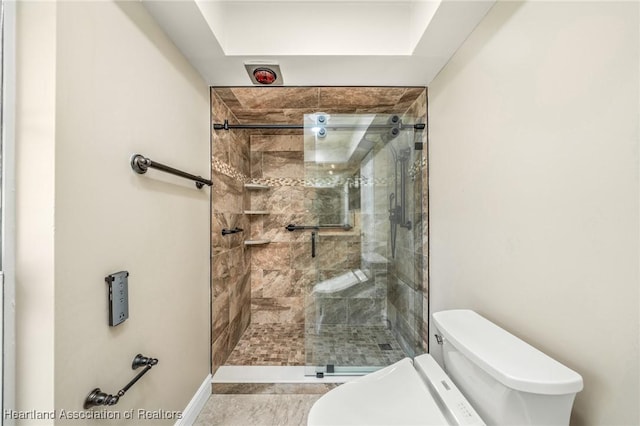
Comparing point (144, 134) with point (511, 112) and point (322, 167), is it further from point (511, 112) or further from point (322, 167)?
point (511, 112)

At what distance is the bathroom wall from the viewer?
1855mm

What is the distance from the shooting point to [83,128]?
0.80 meters

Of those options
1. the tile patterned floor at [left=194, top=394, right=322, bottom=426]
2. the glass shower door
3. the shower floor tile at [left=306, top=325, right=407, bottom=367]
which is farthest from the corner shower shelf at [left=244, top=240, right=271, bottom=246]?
the tile patterned floor at [left=194, top=394, right=322, bottom=426]

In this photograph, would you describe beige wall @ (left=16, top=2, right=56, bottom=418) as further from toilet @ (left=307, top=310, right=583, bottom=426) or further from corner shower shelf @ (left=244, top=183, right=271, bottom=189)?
corner shower shelf @ (left=244, top=183, right=271, bottom=189)

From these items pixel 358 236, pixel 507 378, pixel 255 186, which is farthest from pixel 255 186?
pixel 507 378

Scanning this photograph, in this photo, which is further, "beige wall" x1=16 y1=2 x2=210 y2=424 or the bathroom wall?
the bathroom wall

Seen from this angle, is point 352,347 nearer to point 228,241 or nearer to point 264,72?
point 228,241

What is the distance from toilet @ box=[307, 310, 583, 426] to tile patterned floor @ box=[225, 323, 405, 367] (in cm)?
86

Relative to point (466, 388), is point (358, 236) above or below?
above

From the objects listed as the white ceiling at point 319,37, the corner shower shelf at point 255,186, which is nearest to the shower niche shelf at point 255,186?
the corner shower shelf at point 255,186

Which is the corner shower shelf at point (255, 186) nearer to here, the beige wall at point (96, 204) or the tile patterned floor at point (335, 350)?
the beige wall at point (96, 204)

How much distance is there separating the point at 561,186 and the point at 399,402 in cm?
96

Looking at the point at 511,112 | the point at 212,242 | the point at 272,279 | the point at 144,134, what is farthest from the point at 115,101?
the point at 272,279

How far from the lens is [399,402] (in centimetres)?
98
